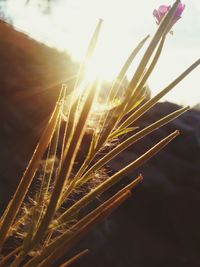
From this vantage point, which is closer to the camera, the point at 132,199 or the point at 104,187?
the point at 104,187

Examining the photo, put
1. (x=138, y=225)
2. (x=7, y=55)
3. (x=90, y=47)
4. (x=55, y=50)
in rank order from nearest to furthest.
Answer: (x=90, y=47) → (x=138, y=225) → (x=7, y=55) → (x=55, y=50)

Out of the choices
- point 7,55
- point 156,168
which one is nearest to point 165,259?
A: point 156,168

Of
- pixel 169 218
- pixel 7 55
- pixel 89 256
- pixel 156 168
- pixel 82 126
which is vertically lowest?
pixel 89 256

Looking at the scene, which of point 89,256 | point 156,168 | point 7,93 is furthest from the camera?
point 7,93

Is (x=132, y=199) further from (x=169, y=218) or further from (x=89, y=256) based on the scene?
(x=89, y=256)

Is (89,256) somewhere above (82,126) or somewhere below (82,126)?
below

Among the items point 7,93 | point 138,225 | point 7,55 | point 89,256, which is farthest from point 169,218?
point 7,55

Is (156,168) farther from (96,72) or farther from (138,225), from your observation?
(96,72)
